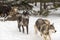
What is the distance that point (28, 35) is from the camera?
8164 mm

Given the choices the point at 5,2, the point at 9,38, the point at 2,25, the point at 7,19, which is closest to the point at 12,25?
the point at 2,25

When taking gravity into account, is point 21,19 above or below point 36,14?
above

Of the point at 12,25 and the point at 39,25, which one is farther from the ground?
the point at 39,25

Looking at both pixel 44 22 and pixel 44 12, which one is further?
pixel 44 12

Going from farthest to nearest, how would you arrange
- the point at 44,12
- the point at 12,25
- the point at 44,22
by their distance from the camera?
the point at 44,12, the point at 12,25, the point at 44,22

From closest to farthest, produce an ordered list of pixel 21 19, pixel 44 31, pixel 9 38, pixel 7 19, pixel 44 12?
pixel 44 31
pixel 9 38
pixel 21 19
pixel 7 19
pixel 44 12

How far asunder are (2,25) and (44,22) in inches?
147

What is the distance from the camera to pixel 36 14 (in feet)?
42.5

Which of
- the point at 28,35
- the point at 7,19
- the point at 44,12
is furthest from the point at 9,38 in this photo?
the point at 44,12

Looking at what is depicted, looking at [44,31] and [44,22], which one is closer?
[44,31]

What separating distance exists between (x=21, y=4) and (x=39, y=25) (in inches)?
249

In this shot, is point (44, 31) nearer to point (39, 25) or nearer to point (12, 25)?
point (39, 25)

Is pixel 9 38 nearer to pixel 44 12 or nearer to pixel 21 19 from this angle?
pixel 21 19

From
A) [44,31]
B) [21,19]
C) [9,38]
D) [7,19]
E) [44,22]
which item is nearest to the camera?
[44,31]
